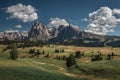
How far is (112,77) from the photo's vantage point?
8250 cm

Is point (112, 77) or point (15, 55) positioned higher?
point (15, 55)

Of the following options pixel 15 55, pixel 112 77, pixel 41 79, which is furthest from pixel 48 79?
pixel 15 55

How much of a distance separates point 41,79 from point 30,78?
2911 millimetres

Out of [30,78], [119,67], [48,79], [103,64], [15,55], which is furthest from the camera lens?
[15,55]

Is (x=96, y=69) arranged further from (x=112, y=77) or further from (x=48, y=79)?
(x=48, y=79)

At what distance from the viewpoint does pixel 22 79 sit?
55.0 metres

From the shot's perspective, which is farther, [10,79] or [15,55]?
[15,55]

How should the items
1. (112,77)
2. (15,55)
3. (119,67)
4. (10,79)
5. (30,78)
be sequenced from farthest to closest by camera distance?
(15,55), (119,67), (112,77), (30,78), (10,79)

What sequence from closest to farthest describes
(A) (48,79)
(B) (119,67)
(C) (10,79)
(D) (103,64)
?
(C) (10,79) < (A) (48,79) < (B) (119,67) < (D) (103,64)

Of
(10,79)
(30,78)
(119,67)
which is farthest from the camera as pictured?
(119,67)

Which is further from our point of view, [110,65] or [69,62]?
[69,62]

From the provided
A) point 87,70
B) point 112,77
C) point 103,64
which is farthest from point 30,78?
point 103,64

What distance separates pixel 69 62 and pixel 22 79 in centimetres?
6510

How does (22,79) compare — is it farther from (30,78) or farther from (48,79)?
(48,79)
